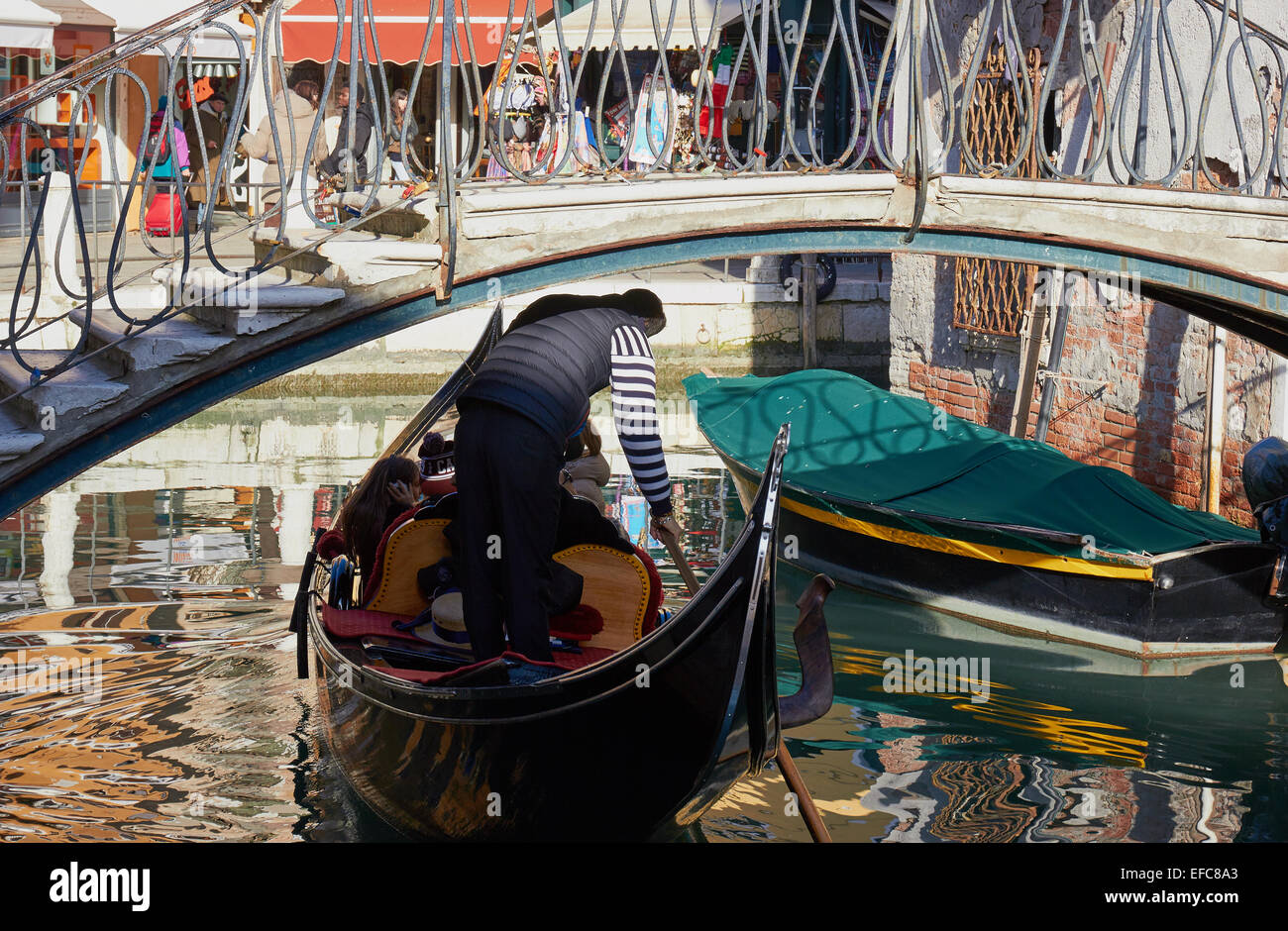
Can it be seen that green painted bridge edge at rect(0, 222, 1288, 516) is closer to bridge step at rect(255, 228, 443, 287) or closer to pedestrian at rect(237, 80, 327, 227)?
bridge step at rect(255, 228, 443, 287)

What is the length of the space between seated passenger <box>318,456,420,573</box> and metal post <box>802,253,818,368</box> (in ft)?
20.8

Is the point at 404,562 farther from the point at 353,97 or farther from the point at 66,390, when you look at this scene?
the point at 353,97

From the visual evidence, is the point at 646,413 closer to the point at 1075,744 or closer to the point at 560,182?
the point at 560,182

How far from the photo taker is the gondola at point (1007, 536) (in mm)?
5211

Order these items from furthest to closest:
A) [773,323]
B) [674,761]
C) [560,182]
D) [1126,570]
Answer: [773,323] < [1126,570] < [560,182] < [674,761]

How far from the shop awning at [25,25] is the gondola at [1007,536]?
531cm

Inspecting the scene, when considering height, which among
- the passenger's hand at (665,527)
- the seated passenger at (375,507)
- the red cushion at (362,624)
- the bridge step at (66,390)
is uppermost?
the bridge step at (66,390)

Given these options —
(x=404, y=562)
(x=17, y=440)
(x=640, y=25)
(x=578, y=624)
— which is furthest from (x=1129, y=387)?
(x=640, y=25)

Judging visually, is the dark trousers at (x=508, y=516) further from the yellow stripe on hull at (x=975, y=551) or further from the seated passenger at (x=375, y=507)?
the yellow stripe on hull at (x=975, y=551)

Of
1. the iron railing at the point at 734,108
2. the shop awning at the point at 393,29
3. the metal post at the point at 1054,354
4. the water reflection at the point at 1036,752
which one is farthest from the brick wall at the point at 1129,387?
the shop awning at the point at 393,29

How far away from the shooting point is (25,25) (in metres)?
8.88
